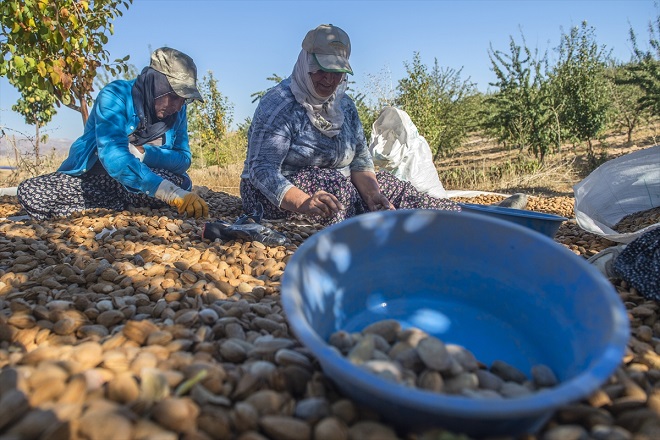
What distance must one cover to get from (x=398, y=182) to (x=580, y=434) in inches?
83.3

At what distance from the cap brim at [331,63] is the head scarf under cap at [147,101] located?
1.10 m

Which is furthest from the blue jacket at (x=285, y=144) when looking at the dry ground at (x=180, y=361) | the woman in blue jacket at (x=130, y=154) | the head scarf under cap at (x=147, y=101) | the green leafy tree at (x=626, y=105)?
the green leafy tree at (x=626, y=105)

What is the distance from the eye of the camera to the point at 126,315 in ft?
4.22

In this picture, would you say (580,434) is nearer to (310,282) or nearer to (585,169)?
(310,282)

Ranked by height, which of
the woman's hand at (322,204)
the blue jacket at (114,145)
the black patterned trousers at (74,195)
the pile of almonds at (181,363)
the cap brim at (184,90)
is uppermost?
the cap brim at (184,90)

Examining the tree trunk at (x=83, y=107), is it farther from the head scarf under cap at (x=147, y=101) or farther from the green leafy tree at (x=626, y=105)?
the green leafy tree at (x=626, y=105)

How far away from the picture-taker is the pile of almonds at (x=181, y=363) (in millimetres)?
736

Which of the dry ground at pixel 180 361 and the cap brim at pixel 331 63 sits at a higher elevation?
the cap brim at pixel 331 63

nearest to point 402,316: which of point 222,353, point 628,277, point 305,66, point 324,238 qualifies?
point 324,238

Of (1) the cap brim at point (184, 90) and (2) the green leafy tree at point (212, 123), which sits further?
(2) the green leafy tree at point (212, 123)

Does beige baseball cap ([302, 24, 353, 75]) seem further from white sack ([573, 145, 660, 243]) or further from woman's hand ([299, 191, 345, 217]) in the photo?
white sack ([573, 145, 660, 243])

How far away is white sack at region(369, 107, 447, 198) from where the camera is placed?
13.2ft

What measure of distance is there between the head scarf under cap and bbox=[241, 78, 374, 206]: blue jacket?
740 mm

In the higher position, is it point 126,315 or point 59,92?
point 59,92
